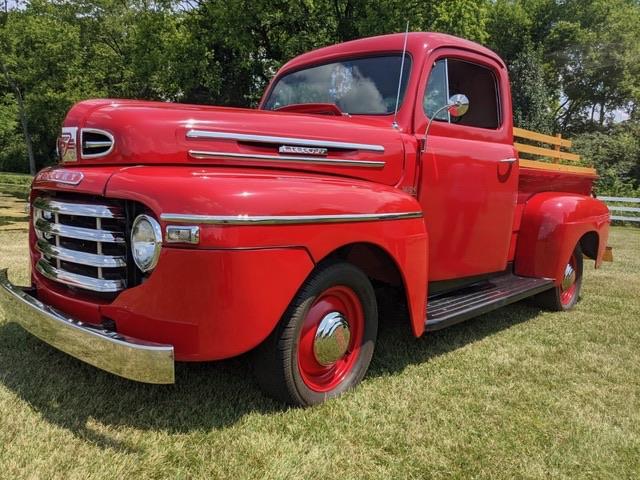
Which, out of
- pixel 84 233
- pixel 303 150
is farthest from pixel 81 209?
pixel 303 150

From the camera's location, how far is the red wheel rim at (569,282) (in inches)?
183

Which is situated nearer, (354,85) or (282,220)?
(282,220)

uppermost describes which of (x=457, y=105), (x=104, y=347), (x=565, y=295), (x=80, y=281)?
(x=457, y=105)

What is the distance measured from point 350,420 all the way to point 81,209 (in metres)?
1.55

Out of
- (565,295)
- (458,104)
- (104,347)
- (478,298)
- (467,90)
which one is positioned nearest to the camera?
(104,347)

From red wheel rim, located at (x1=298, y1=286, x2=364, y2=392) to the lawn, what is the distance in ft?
0.43

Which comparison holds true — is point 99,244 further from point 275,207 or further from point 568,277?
point 568,277

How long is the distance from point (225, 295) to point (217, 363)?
3.77 feet

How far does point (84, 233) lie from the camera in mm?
2322

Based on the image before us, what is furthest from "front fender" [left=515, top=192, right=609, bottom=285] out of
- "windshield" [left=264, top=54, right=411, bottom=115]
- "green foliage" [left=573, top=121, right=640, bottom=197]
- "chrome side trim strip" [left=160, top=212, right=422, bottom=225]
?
"green foliage" [left=573, top=121, right=640, bottom=197]

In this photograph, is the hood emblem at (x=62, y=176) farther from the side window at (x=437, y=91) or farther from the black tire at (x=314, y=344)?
the side window at (x=437, y=91)

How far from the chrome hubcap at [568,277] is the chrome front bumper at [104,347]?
12.1 ft

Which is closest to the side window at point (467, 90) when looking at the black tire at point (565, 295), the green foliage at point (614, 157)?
the black tire at point (565, 295)

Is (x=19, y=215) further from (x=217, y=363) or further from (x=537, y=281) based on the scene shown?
(x=537, y=281)
